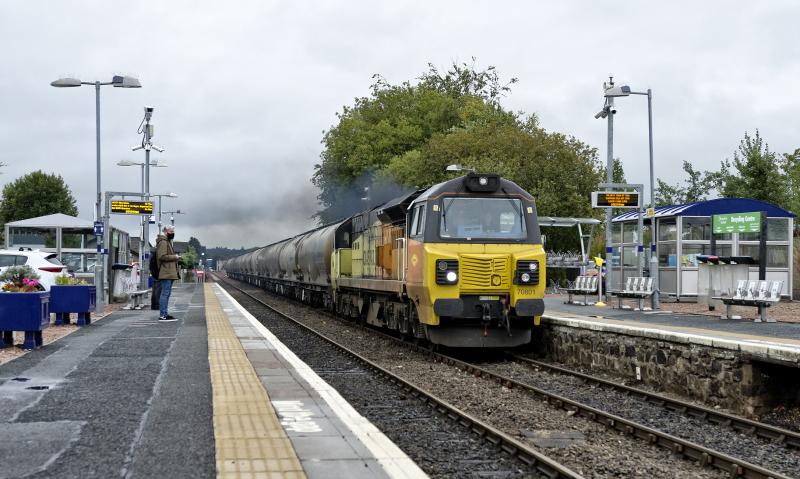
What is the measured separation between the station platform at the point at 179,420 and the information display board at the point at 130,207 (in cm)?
1511

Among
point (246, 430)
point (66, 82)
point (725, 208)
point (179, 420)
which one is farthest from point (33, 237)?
point (246, 430)

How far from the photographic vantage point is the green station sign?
20.0m

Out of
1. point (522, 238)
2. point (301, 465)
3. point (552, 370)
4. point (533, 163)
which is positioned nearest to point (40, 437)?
point (301, 465)

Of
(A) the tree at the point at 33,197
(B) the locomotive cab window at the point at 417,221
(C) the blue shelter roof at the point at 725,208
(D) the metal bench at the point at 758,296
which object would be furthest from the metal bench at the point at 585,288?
(A) the tree at the point at 33,197

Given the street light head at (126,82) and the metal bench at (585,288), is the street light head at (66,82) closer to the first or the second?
the street light head at (126,82)

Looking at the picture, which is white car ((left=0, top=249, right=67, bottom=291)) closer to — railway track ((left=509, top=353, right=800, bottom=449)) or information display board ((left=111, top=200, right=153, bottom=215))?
information display board ((left=111, top=200, right=153, bottom=215))

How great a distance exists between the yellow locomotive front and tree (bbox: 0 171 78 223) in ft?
219

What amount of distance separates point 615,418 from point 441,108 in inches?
2030

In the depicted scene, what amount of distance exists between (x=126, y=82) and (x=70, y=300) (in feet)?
31.0

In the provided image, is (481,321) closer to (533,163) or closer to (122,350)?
(122,350)

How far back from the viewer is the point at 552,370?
12625 millimetres

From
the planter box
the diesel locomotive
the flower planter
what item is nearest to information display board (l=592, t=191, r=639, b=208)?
the diesel locomotive

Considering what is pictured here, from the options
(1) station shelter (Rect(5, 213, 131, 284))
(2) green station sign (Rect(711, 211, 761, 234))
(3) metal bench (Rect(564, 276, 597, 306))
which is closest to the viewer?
(2) green station sign (Rect(711, 211, 761, 234))

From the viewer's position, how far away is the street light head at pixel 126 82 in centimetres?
2391
